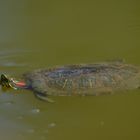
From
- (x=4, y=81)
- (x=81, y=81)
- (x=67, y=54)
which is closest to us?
(x=81, y=81)

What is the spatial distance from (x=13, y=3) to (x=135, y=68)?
253cm

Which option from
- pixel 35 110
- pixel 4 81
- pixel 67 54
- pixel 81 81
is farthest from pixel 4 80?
pixel 67 54

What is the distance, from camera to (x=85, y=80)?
312 centimetres

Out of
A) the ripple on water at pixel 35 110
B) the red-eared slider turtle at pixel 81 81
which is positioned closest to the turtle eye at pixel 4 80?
the red-eared slider turtle at pixel 81 81

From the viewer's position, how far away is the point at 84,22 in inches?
182

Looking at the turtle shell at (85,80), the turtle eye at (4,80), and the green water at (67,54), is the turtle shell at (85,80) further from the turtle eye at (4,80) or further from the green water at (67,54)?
the turtle eye at (4,80)

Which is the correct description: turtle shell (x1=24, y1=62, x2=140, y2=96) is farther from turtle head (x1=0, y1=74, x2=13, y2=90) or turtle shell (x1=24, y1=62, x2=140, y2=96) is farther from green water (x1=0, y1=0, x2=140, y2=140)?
turtle head (x1=0, y1=74, x2=13, y2=90)

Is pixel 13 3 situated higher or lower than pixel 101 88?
higher

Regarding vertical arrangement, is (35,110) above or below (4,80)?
below

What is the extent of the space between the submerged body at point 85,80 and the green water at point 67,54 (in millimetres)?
63

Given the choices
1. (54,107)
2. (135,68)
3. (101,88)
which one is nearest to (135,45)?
(135,68)

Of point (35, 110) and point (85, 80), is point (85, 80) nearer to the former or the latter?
point (85, 80)

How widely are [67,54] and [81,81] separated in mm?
780

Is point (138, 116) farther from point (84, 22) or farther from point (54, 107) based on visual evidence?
point (84, 22)
